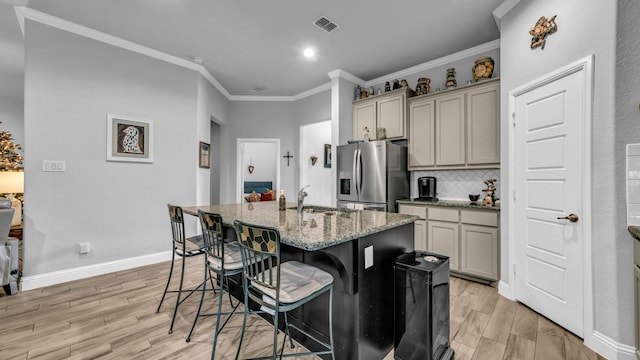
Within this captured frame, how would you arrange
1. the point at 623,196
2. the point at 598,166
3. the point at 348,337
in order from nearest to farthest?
the point at 348,337
the point at 623,196
the point at 598,166

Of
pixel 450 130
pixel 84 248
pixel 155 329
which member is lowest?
pixel 155 329

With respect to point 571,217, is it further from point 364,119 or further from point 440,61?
point 364,119

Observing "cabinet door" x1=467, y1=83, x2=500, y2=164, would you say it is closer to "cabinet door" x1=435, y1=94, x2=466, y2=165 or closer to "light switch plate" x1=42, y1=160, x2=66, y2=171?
"cabinet door" x1=435, y1=94, x2=466, y2=165

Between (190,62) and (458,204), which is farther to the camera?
(190,62)

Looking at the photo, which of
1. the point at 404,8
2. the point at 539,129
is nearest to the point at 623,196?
the point at 539,129

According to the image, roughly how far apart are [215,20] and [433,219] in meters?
3.53

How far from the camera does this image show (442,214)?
3330 mm

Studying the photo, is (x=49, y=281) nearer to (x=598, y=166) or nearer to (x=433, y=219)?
(x=433, y=219)

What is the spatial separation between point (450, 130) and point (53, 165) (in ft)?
15.7

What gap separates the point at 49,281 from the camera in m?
2.92

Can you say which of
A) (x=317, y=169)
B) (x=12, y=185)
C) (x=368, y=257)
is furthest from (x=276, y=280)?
(x=12, y=185)

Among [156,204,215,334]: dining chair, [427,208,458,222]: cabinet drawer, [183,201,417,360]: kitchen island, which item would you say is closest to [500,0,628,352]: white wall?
[183,201,417,360]: kitchen island

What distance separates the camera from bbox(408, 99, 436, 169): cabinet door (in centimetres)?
368

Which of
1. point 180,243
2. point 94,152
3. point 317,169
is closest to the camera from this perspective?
point 180,243
